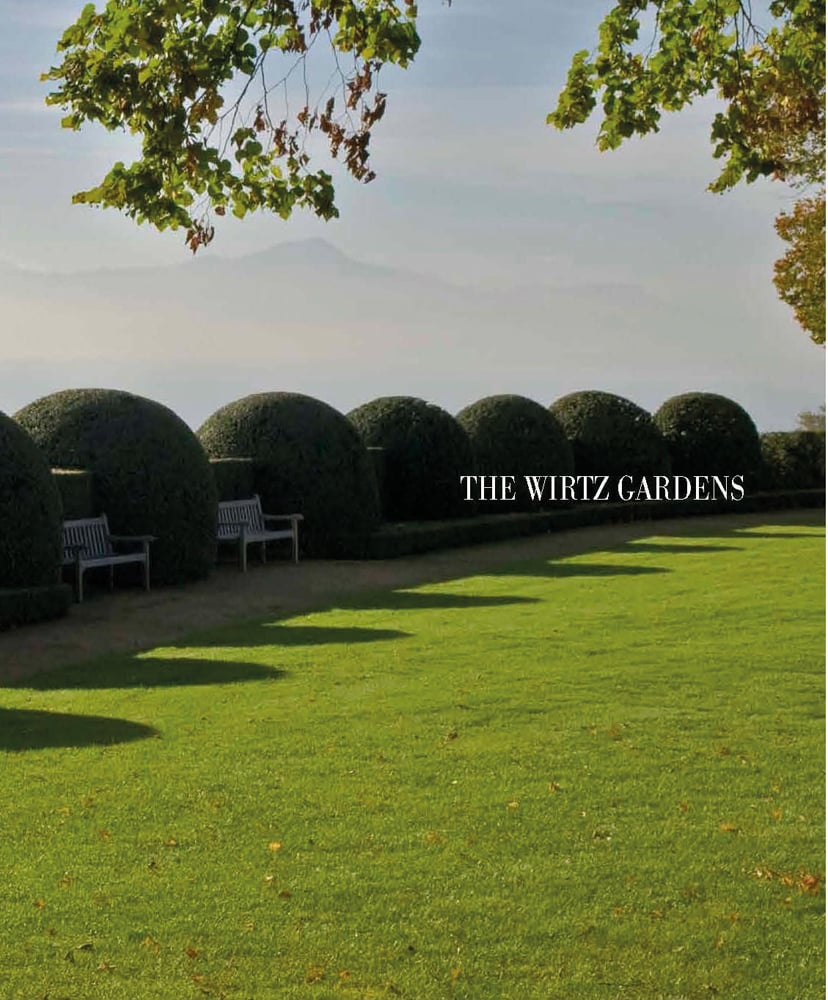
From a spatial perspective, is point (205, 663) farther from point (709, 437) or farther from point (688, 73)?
point (709, 437)

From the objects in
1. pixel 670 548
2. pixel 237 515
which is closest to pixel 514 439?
pixel 670 548

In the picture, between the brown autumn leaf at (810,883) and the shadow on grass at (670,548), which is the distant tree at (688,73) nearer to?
the brown autumn leaf at (810,883)

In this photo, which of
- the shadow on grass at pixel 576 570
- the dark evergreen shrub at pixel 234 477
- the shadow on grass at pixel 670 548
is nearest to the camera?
the shadow on grass at pixel 576 570

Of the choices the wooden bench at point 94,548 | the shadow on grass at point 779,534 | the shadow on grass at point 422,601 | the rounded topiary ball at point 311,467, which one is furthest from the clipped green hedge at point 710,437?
the wooden bench at point 94,548

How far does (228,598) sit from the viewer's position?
645 inches

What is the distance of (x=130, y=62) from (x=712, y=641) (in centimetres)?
728

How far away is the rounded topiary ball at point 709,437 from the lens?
31641 millimetres

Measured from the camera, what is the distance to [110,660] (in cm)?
1232

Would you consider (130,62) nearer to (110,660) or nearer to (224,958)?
(224,958)

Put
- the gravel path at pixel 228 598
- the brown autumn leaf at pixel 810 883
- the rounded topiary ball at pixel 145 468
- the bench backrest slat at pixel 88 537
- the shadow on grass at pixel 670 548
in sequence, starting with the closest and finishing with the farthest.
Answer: the brown autumn leaf at pixel 810 883
the gravel path at pixel 228 598
the bench backrest slat at pixel 88 537
the rounded topiary ball at pixel 145 468
the shadow on grass at pixel 670 548

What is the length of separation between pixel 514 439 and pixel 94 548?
11033 mm

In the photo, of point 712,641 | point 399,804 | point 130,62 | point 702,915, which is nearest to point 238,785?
point 399,804

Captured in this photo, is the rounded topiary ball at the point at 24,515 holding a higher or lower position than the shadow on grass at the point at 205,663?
higher

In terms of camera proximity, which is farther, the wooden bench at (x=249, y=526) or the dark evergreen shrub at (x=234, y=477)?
the dark evergreen shrub at (x=234, y=477)
